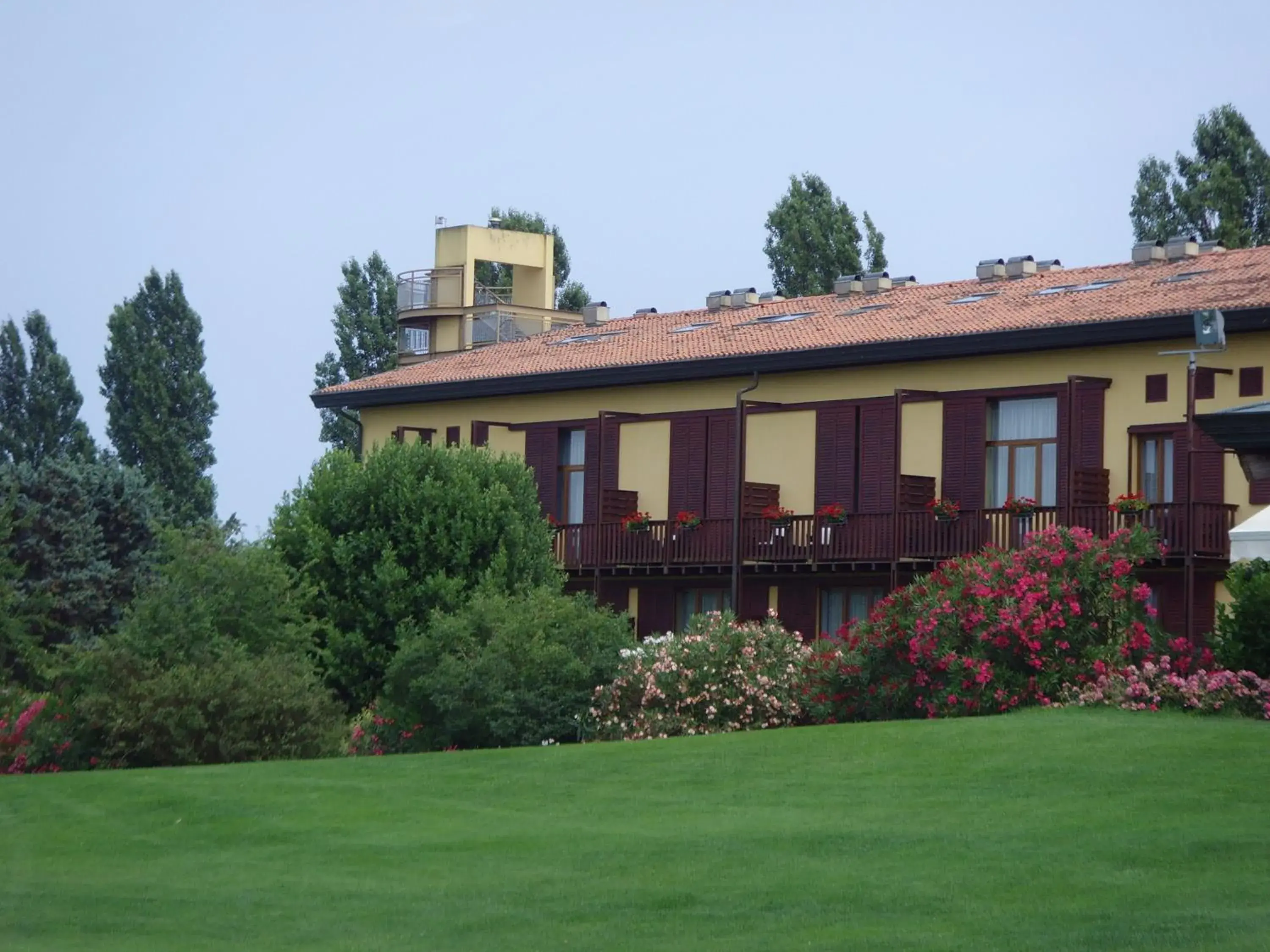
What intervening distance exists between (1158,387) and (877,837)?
61.5ft

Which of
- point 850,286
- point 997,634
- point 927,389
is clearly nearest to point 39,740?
point 997,634

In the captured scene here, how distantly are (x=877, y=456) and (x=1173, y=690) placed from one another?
13.4 meters

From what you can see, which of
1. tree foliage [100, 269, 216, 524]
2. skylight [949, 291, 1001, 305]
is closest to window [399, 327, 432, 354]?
tree foliage [100, 269, 216, 524]

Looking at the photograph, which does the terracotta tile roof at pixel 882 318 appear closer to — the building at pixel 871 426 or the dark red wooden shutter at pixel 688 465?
the building at pixel 871 426

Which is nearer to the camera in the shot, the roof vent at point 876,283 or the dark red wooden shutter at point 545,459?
the dark red wooden shutter at point 545,459

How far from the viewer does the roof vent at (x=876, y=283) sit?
44.3 meters

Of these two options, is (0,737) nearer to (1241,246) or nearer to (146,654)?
(146,654)

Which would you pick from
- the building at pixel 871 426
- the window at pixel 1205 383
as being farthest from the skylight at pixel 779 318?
the window at pixel 1205 383

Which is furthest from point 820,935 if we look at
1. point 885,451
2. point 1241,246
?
point 1241,246

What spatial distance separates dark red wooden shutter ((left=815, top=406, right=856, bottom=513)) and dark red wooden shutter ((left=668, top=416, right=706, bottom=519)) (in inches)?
104

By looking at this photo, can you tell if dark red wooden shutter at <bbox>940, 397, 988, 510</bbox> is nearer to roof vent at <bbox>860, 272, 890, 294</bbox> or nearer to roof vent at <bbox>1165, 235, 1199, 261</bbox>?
roof vent at <bbox>1165, 235, 1199, 261</bbox>

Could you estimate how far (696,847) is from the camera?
642 inches

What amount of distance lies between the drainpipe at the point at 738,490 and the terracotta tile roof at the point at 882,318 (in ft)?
2.52

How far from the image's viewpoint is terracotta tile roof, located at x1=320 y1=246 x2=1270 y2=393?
3453 centimetres
